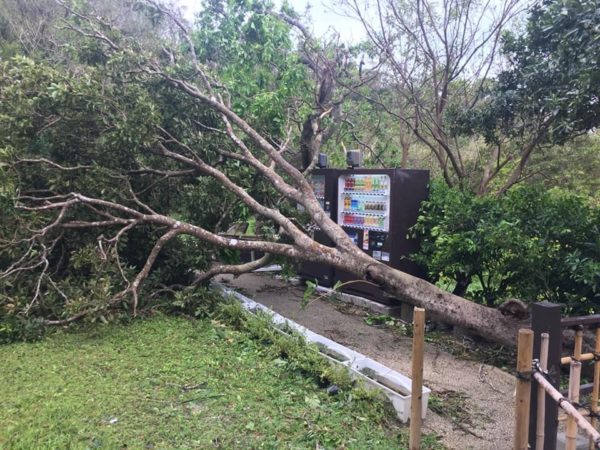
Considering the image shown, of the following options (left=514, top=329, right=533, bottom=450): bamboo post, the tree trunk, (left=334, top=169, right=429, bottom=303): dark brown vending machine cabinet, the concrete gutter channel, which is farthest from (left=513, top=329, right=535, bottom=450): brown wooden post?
(left=334, top=169, right=429, bottom=303): dark brown vending machine cabinet

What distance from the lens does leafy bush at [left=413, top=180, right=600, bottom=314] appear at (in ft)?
14.9

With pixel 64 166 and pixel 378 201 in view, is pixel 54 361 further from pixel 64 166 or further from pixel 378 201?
pixel 378 201

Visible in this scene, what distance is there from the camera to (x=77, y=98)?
560 centimetres

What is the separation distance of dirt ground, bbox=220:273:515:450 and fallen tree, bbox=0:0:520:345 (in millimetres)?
543

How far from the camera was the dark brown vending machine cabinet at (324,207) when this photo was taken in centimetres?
774

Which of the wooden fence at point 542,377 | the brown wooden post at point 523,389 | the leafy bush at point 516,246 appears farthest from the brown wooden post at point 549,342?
the leafy bush at point 516,246

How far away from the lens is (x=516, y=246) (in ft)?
15.4

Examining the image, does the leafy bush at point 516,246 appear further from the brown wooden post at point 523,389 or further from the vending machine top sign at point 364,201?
the brown wooden post at point 523,389

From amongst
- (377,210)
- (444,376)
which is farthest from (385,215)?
(444,376)

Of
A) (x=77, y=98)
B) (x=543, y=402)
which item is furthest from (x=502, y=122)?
(x=77, y=98)

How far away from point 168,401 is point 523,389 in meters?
2.49

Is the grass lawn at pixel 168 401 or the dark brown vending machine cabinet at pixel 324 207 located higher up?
the dark brown vending machine cabinet at pixel 324 207

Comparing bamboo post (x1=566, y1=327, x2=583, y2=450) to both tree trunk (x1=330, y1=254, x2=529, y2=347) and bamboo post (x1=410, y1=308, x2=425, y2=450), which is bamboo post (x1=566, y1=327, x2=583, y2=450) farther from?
tree trunk (x1=330, y1=254, x2=529, y2=347)

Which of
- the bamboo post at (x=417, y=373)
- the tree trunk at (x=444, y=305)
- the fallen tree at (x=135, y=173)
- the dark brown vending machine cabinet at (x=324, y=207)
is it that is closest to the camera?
the bamboo post at (x=417, y=373)
